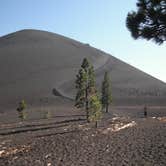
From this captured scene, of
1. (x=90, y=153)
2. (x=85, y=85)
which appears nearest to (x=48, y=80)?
(x=85, y=85)

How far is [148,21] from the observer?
12.3 metres

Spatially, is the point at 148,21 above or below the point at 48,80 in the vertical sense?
below

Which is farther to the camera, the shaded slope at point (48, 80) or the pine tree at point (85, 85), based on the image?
the shaded slope at point (48, 80)

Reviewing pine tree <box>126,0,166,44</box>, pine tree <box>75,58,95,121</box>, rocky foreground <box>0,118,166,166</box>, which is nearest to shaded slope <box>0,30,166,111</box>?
pine tree <box>75,58,95,121</box>

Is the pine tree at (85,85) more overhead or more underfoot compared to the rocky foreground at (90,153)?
more overhead

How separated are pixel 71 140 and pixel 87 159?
28.8 ft

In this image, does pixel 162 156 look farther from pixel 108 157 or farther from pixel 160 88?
pixel 160 88

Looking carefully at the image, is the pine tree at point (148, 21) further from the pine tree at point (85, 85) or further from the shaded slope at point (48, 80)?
the shaded slope at point (48, 80)

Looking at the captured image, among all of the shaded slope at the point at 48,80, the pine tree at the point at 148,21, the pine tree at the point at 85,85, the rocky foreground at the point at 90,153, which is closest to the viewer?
the pine tree at the point at 148,21

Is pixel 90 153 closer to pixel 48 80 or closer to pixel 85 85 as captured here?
pixel 85 85

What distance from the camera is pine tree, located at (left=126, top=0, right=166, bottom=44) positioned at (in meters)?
11.9

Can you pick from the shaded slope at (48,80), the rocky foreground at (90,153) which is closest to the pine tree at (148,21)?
the rocky foreground at (90,153)

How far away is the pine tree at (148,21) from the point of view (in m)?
11.9

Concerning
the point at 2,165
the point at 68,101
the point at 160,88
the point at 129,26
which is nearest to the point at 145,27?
the point at 129,26
